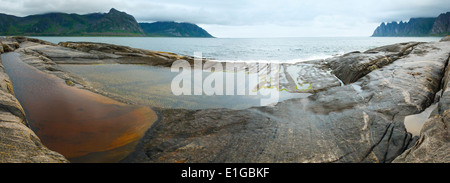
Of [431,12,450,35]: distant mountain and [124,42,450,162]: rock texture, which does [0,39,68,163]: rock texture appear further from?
[431,12,450,35]: distant mountain

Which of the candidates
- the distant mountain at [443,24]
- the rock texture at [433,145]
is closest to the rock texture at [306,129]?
the rock texture at [433,145]

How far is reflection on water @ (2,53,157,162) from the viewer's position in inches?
185

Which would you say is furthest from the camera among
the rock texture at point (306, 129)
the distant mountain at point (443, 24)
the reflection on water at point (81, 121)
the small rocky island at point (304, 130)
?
the distant mountain at point (443, 24)

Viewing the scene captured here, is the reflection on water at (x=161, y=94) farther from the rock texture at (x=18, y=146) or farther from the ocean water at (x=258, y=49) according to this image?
the ocean water at (x=258, y=49)

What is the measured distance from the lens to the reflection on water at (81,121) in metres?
4.70

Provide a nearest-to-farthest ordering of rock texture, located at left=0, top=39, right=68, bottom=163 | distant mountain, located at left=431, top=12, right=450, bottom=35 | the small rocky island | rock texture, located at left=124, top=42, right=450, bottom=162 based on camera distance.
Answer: rock texture, located at left=0, top=39, right=68, bottom=163, the small rocky island, rock texture, located at left=124, top=42, right=450, bottom=162, distant mountain, located at left=431, top=12, right=450, bottom=35

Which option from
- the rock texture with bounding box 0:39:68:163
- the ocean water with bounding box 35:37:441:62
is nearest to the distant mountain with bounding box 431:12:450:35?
the ocean water with bounding box 35:37:441:62

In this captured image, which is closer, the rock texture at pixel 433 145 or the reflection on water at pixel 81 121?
the rock texture at pixel 433 145

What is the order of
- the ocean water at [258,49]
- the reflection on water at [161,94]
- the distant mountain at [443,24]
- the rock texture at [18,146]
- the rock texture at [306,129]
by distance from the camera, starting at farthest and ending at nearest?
1. the distant mountain at [443,24]
2. the ocean water at [258,49]
3. the reflection on water at [161,94]
4. the rock texture at [306,129]
5. the rock texture at [18,146]

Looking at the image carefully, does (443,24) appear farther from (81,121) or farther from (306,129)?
(81,121)
